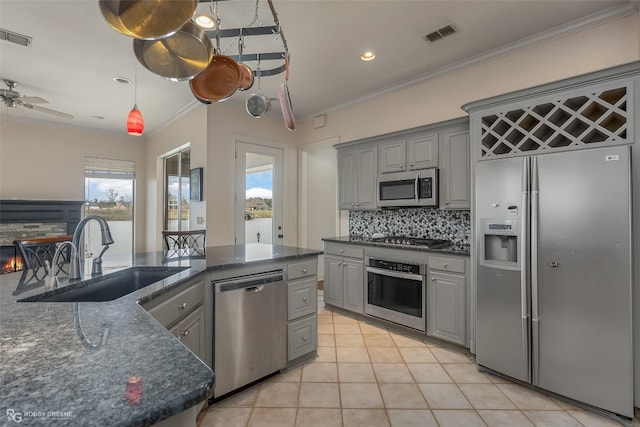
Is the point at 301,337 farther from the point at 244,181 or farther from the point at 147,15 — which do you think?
the point at 244,181

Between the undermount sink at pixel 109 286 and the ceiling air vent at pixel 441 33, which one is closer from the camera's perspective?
the undermount sink at pixel 109 286

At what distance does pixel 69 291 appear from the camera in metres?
1.42

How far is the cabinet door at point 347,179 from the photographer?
3.99 meters

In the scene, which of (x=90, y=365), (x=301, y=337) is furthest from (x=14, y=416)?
(x=301, y=337)

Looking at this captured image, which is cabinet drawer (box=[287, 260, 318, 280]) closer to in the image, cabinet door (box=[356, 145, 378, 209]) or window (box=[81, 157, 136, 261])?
cabinet door (box=[356, 145, 378, 209])

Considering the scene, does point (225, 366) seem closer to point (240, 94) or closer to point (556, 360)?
point (556, 360)

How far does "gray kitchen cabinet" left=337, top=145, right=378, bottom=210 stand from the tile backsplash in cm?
27

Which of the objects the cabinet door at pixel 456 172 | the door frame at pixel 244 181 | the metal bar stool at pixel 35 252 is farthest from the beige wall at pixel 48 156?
the cabinet door at pixel 456 172

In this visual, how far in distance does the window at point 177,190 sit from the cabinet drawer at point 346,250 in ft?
8.04

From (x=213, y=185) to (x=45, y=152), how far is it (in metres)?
3.48

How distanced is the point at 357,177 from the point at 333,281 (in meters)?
1.36

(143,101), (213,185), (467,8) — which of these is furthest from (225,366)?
(143,101)

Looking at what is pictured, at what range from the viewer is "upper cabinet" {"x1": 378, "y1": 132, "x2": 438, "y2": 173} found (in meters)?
3.21

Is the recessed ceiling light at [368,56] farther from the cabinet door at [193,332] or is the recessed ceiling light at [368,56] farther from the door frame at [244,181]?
the cabinet door at [193,332]
